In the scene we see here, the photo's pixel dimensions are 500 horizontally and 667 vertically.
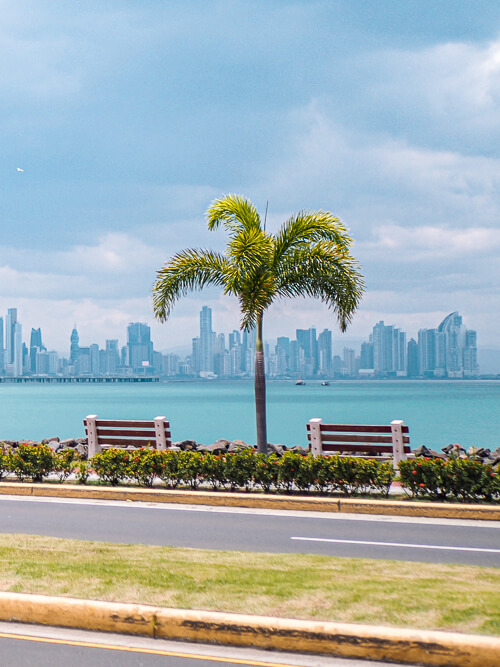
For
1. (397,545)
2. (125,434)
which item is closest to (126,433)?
(125,434)

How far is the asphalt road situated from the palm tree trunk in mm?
4672

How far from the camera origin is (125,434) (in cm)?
1720

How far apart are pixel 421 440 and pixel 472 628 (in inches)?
2205

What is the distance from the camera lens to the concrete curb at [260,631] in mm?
5223

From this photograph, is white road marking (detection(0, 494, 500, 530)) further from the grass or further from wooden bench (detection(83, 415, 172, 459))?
wooden bench (detection(83, 415, 172, 459))

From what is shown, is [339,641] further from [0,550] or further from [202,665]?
[0,550]

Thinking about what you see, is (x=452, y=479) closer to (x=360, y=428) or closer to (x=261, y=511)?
(x=261, y=511)

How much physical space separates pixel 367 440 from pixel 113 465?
17.1 ft

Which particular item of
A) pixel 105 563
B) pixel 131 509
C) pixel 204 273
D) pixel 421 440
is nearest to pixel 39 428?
pixel 421 440

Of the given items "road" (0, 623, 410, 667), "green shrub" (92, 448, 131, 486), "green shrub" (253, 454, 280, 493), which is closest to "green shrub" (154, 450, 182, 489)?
"green shrub" (92, 448, 131, 486)

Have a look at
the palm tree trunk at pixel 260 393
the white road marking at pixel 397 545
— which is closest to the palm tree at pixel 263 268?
the palm tree trunk at pixel 260 393

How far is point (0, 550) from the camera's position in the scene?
817cm

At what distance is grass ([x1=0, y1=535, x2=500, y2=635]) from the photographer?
585 cm

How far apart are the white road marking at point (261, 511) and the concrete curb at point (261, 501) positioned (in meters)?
0.11
